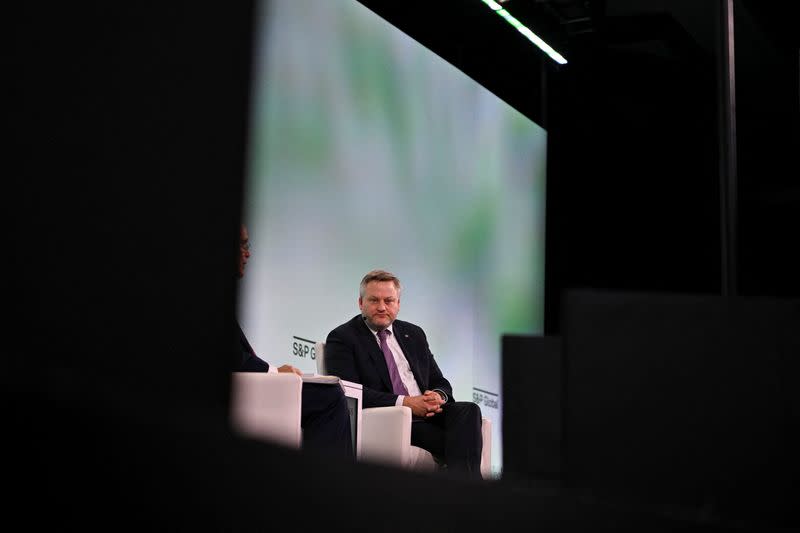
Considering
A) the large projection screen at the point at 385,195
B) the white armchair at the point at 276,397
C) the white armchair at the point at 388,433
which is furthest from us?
the large projection screen at the point at 385,195

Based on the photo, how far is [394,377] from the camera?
16.7 ft

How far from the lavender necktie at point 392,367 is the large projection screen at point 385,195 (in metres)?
0.54

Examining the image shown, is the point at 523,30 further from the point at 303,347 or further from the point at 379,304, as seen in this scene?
the point at 303,347

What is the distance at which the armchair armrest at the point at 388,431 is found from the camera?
4590mm

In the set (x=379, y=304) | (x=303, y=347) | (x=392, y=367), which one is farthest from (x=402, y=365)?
(x=303, y=347)

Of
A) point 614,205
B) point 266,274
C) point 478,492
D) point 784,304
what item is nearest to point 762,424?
point 784,304

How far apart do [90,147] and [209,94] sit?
0.10 meters

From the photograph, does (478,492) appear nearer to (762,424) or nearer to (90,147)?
(90,147)

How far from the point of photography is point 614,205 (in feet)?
27.9

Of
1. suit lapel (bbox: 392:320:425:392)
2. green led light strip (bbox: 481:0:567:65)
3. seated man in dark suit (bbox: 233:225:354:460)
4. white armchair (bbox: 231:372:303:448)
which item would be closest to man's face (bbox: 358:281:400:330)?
suit lapel (bbox: 392:320:425:392)

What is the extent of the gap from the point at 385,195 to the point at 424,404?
1883 mm

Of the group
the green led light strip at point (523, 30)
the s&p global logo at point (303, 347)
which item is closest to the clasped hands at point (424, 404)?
the s&p global logo at point (303, 347)

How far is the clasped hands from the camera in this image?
4.90m

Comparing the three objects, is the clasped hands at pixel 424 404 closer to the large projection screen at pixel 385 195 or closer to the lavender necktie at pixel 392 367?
the lavender necktie at pixel 392 367
